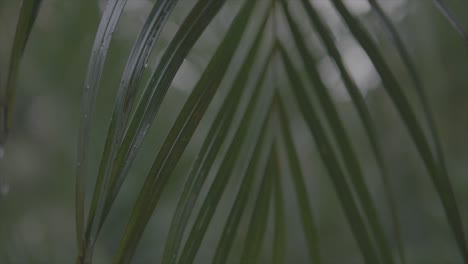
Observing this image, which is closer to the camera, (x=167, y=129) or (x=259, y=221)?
(x=259, y=221)

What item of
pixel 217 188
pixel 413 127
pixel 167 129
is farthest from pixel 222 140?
pixel 167 129

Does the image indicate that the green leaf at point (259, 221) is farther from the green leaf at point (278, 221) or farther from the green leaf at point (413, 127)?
→ the green leaf at point (413, 127)

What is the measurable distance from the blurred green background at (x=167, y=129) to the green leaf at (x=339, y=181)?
2.83ft

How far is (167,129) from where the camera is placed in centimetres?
137

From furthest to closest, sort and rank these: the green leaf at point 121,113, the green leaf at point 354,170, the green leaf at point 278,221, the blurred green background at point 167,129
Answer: the blurred green background at point 167,129, the green leaf at point 278,221, the green leaf at point 354,170, the green leaf at point 121,113

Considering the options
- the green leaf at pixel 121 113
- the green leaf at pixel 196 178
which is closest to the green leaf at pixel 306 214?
the green leaf at pixel 196 178

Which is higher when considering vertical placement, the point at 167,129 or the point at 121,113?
the point at 121,113

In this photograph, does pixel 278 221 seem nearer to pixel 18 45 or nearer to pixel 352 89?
pixel 352 89

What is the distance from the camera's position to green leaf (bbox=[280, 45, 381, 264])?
44cm

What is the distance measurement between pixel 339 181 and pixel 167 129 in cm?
94

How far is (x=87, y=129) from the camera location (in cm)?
36

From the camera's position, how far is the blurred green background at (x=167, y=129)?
53.5 inches

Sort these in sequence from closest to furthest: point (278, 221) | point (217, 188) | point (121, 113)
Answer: point (121, 113) < point (217, 188) < point (278, 221)

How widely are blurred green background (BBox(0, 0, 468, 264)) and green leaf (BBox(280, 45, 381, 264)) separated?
86 cm
